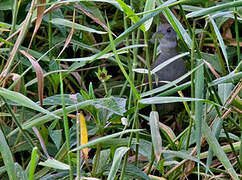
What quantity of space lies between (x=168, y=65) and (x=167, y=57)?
6cm

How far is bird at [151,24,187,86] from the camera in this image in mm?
2562

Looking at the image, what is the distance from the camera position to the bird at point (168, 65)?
252cm

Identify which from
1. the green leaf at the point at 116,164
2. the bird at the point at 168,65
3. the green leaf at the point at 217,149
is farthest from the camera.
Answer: the bird at the point at 168,65

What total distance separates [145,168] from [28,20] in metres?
0.57

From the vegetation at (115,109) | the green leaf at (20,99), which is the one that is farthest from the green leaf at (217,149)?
the green leaf at (20,99)

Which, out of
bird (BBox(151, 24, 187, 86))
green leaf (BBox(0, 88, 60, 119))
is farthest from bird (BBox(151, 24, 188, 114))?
green leaf (BBox(0, 88, 60, 119))

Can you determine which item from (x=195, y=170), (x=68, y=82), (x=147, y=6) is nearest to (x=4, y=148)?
(x=147, y=6)

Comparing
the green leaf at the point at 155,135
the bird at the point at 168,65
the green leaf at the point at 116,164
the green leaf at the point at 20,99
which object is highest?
the green leaf at the point at 20,99

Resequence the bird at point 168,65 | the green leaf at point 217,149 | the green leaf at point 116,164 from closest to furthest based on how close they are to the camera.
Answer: the green leaf at point 116,164 → the green leaf at point 217,149 → the bird at point 168,65

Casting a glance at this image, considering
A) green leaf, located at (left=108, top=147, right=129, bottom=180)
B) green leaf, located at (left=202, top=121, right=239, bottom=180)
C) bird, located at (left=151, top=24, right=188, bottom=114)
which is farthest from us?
bird, located at (left=151, top=24, right=188, bottom=114)

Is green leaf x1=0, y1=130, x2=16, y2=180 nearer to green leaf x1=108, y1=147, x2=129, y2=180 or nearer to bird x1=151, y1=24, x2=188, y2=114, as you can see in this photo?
green leaf x1=108, y1=147, x2=129, y2=180

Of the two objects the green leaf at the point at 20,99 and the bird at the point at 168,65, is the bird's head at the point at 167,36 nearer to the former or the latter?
the bird at the point at 168,65

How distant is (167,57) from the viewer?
267cm

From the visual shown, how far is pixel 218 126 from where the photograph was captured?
4.62ft
